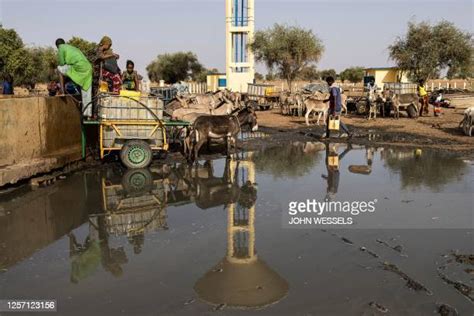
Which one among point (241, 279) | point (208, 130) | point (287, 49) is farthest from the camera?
point (287, 49)

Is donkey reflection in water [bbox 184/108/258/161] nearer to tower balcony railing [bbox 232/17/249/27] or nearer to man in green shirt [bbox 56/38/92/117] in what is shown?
man in green shirt [bbox 56/38/92/117]

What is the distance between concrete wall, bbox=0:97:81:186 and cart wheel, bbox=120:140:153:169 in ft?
4.14

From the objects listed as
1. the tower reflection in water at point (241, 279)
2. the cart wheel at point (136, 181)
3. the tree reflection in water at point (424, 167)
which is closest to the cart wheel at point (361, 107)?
the tree reflection in water at point (424, 167)

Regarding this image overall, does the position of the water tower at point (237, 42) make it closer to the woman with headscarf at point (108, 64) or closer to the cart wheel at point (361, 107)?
the cart wheel at point (361, 107)

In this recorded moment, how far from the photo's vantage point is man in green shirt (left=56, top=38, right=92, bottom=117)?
10203 millimetres

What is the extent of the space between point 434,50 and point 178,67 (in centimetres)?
4832

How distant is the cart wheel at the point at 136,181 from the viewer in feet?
29.0

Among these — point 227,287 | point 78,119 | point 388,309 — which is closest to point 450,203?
point 388,309

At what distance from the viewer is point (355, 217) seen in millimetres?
7168

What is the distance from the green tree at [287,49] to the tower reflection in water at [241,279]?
34.7 meters

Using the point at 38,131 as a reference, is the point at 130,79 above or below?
above

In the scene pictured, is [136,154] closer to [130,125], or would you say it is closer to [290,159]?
[130,125]

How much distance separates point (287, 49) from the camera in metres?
39.7

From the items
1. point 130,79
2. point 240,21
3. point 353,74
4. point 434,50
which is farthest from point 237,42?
point 353,74
